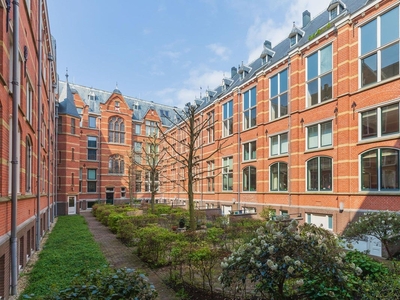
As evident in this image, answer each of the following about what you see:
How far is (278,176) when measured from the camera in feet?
61.3

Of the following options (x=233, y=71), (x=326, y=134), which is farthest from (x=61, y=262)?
(x=233, y=71)

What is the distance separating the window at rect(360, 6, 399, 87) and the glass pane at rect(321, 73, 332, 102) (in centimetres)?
197

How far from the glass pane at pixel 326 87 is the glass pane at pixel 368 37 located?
225 cm

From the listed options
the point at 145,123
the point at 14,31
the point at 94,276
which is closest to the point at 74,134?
the point at 145,123

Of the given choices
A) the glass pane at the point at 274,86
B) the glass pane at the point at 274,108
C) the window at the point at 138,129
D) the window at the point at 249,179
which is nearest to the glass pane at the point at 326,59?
the glass pane at the point at 274,86

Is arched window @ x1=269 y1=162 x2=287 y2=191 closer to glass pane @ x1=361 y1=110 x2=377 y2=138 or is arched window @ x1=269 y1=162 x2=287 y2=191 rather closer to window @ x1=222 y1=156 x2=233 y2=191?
window @ x1=222 y1=156 x2=233 y2=191

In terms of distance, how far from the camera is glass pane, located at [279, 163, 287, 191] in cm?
1799

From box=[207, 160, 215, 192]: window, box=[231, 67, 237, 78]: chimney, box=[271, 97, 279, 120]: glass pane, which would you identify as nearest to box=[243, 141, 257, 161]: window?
box=[271, 97, 279, 120]: glass pane

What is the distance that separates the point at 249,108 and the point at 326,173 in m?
9.10

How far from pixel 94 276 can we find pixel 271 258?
2.71 meters

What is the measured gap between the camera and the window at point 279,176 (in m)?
18.1

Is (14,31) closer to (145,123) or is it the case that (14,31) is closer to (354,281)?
(354,281)

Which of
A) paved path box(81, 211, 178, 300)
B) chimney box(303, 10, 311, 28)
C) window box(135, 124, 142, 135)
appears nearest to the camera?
paved path box(81, 211, 178, 300)

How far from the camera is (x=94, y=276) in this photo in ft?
11.8
